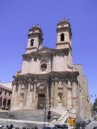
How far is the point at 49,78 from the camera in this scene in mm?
36688

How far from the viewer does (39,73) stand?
3819 centimetres

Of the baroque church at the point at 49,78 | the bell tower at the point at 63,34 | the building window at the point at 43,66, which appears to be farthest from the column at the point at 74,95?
the bell tower at the point at 63,34

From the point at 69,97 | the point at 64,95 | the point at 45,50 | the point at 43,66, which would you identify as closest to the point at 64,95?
the point at 64,95

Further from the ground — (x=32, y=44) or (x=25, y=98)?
(x=32, y=44)

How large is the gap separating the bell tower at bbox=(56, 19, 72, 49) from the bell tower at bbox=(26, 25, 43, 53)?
4.49 metres

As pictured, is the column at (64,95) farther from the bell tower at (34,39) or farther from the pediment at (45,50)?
the bell tower at (34,39)

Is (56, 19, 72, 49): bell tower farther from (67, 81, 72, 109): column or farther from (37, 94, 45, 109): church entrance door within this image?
(37, 94, 45, 109): church entrance door

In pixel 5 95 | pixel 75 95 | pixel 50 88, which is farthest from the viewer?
pixel 5 95

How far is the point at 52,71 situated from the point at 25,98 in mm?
6923

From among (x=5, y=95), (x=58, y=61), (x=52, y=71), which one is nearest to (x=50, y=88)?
(x=52, y=71)

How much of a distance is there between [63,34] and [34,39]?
6287 mm

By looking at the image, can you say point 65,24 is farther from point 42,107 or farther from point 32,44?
point 42,107

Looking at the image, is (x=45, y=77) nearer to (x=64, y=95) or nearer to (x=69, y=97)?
(x=64, y=95)

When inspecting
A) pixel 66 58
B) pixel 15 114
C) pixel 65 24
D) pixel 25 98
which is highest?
pixel 65 24
